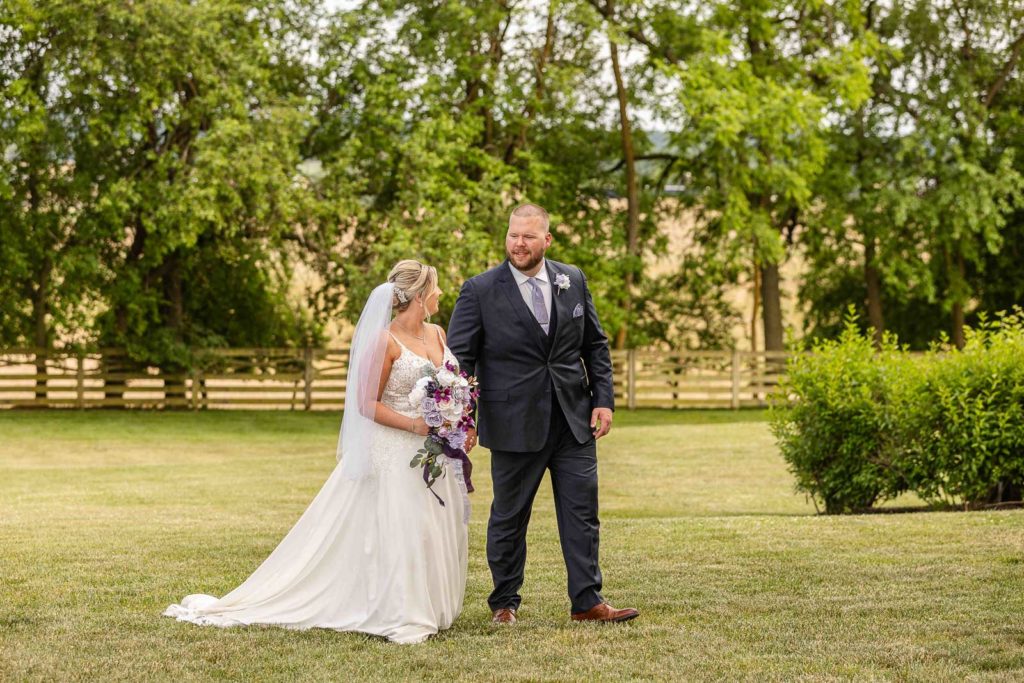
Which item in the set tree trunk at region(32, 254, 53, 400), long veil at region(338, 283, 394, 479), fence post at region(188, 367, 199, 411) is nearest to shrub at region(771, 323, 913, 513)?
long veil at region(338, 283, 394, 479)

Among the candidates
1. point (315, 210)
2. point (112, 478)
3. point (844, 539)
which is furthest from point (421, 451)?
point (315, 210)

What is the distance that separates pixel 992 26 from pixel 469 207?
16179mm

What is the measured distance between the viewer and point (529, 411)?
6715 millimetres

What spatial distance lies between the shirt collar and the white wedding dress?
1.73 feet

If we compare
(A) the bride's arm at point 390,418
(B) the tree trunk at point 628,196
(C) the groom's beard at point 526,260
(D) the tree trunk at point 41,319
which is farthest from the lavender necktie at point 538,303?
(B) the tree trunk at point 628,196

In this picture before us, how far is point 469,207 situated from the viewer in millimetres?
30703

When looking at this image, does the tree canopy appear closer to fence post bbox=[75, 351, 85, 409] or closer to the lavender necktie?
fence post bbox=[75, 351, 85, 409]

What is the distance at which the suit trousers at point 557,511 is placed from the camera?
6746mm

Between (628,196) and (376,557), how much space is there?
29457 millimetres

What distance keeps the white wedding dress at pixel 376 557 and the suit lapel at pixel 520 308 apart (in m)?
0.42

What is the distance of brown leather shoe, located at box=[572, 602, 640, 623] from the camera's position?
6.72 metres

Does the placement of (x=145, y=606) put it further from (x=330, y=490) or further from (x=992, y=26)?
(x=992, y=26)

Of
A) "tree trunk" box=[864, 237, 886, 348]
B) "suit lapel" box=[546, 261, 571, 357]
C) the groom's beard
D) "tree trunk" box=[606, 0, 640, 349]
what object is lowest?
"suit lapel" box=[546, 261, 571, 357]

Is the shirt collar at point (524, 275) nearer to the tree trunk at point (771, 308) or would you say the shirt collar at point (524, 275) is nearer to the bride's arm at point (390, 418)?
the bride's arm at point (390, 418)
